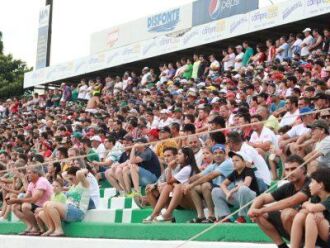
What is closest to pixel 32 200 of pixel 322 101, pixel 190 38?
pixel 322 101

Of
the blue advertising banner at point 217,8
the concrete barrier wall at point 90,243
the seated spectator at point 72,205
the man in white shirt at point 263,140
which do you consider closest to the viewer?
Answer: the concrete barrier wall at point 90,243

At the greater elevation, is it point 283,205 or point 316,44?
point 316,44

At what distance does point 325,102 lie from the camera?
1152cm

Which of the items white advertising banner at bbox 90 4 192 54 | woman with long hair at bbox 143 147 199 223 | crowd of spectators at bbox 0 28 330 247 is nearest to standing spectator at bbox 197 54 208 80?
crowd of spectators at bbox 0 28 330 247

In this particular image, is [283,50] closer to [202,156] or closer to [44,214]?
[202,156]

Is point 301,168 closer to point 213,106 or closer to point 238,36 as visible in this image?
point 213,106

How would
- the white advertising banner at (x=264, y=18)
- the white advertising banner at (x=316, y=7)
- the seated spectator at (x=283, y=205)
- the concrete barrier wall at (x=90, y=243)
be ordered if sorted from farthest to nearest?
the white advertising banner at (x=264, y=18)
the white advertising banner at (x=316, y=7)
the concrete barrier wall at (x=90, y=243)
the seated spectator at (x=283, y=205)

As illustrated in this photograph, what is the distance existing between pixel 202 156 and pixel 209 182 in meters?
1.53

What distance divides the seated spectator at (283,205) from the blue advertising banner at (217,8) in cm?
1910

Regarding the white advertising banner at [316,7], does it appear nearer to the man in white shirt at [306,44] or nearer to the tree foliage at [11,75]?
the man in white shirt at [306,44]

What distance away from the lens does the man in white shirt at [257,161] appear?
9523mm

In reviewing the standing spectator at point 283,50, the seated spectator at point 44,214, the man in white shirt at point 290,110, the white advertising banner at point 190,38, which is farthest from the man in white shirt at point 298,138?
the white advertising banner at point 190,38

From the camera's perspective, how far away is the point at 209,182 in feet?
32.5

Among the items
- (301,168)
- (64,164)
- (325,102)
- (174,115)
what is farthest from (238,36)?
(301,168)
